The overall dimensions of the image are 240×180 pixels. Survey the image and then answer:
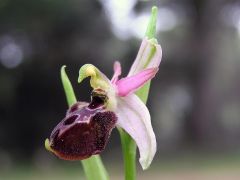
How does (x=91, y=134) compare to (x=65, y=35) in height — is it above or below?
above

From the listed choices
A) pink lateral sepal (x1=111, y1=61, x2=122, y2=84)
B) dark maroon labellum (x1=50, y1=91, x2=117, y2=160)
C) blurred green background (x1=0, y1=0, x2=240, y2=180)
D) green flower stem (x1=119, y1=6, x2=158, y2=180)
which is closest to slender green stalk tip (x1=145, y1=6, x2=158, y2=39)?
green flower stem (x1=119, y1=6, x2=158, y2=180)

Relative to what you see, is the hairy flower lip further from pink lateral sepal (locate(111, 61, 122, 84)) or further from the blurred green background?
the blurred green background

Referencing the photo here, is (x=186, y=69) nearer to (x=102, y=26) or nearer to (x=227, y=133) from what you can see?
(x=227, y=133)

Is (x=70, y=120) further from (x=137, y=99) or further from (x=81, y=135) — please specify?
(x=137, y=99)

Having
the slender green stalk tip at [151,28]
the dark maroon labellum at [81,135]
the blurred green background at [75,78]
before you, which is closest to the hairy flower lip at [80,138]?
the dark maroon labellum at [81,135]

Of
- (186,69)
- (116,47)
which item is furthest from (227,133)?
(116,47)

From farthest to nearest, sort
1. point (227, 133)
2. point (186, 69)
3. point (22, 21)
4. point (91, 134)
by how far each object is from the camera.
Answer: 1. point (227, 133)
2. point (186, 69)
3. point (22, 21)
4. point (91, 134)
